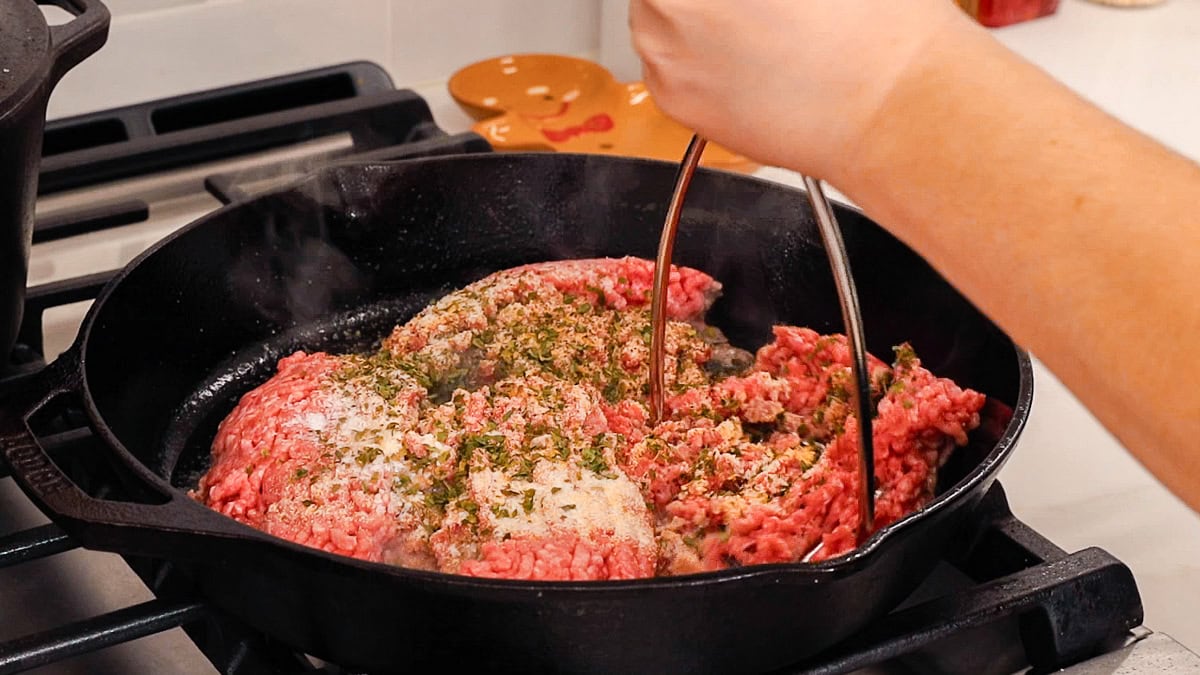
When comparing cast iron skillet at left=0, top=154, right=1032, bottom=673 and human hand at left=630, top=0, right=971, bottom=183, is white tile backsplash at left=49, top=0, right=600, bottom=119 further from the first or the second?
human hand at left=630, top=0, right=971, bottom=183

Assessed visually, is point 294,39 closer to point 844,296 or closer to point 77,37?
point 77,37

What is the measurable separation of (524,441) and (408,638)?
0.28 metres

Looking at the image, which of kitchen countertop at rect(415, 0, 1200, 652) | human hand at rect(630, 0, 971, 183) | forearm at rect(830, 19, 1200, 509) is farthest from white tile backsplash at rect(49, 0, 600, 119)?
forearm at rect(830, 19, 1200, 509)

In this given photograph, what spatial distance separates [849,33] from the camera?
646 mm

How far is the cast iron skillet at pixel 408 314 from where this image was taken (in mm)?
718

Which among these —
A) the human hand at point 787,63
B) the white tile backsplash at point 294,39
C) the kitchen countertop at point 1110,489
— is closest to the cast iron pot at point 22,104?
the human hand at point 787,63

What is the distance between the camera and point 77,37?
3.12ft

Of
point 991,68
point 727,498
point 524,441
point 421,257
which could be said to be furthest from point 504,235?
point 991,68

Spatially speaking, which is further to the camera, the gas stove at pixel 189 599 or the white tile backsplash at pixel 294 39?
the white tile backsplash at pixel 294 39

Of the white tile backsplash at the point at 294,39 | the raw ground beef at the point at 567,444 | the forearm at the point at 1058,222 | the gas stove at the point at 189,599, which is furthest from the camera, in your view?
the white tile backsplash at the point at 294,39

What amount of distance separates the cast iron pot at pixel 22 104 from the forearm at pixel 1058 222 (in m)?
0.54

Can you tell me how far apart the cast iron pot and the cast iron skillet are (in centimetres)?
7

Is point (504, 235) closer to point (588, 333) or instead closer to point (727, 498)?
point (588, 333)

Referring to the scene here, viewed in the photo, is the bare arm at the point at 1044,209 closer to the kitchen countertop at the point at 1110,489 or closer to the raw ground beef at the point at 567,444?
the kitchen countertop at the point at 1110,489
